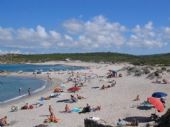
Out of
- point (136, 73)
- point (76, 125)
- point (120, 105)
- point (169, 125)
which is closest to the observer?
point (169, 125)

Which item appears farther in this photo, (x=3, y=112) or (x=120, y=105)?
(x=3, y=112)

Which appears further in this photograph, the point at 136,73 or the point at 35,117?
the point at 136,73

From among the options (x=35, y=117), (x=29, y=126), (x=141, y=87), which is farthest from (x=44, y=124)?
(x=141, y=87)

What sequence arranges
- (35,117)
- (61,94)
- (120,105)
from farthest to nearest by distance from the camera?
1. (61,94)
2. (120,105)
3. (35,117)

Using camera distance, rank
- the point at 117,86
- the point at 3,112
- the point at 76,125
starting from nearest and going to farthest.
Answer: the point at 76,125, the point at 3,112, the point at 117,86

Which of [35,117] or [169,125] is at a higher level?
[169,125]

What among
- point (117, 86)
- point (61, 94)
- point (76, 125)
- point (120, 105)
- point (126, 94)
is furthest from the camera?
point (117, 86)

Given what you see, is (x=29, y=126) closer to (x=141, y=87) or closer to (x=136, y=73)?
(x=141, y=87)

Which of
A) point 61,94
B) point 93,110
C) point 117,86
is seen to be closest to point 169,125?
point 93,110

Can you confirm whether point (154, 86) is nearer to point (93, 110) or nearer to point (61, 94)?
point (61, 94)
